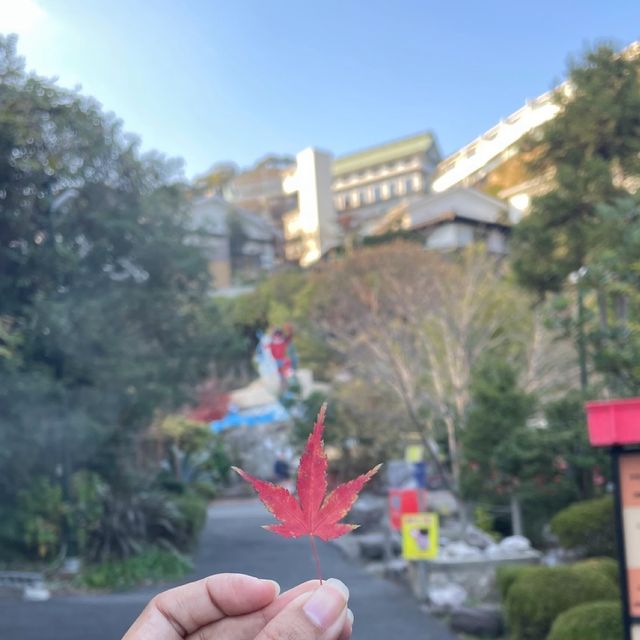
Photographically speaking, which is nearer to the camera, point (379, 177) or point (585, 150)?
point (585, 150)

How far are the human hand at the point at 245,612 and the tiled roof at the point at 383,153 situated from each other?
99.3 feet

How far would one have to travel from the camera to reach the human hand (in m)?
1.04

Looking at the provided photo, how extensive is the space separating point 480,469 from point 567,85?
538 centimetres

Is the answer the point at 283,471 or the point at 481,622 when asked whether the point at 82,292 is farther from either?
the point at 283,471

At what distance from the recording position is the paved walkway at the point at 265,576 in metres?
9.70

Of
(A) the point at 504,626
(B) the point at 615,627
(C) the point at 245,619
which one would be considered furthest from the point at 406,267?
(C) the point at 245,619

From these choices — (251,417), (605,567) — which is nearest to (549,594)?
(605,567)

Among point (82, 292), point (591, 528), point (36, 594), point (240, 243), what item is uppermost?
point (240, 243)

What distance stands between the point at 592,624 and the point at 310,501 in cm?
599

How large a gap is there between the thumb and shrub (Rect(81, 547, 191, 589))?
12.5 metres

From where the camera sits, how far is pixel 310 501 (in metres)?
1.09

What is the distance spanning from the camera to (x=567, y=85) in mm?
10383

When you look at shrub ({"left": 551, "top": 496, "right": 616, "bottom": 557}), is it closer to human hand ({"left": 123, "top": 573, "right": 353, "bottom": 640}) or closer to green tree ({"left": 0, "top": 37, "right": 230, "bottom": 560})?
green tree ({"left": 0, "top": 37, "right": 230, "bottom": 560})

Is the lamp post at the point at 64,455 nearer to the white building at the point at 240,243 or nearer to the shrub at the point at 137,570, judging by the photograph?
the shrub at the point at 137,570
